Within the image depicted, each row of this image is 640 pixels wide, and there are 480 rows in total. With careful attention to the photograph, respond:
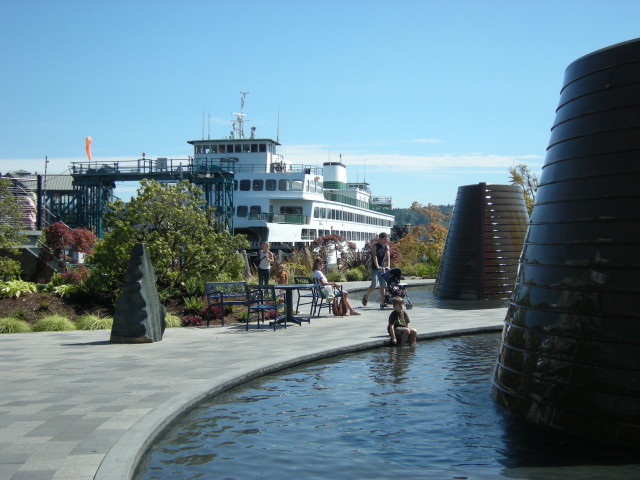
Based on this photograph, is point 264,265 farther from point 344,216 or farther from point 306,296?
point 344,216

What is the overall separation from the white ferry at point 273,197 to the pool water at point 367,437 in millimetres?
29767

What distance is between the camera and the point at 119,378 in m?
8.22

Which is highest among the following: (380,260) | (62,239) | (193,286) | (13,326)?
(62,239)

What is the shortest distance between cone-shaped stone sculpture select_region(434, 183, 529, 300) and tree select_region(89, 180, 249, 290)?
642 cm

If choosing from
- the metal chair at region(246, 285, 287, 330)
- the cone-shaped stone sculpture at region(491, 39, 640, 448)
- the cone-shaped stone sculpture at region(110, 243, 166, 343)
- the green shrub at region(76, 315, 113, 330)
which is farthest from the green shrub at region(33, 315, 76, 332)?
the cone-shaped stone sculpture at region(491, 39, 640, 448)

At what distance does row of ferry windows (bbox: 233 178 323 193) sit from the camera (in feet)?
138

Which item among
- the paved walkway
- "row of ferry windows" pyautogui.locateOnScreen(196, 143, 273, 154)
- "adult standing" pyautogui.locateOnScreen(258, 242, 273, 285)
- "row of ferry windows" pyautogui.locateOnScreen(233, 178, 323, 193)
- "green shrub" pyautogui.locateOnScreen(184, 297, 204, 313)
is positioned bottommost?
the paved walkway

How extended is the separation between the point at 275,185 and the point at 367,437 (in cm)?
3671

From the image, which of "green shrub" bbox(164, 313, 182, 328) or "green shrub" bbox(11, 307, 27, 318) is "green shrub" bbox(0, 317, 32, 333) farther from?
"green shrub" bbox(164, 313, 182, 328)

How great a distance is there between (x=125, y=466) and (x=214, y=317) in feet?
29.4

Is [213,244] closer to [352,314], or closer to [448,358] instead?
[352,314]

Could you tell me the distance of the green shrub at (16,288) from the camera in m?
14.7

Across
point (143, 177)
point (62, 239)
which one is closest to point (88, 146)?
point (143, 177)

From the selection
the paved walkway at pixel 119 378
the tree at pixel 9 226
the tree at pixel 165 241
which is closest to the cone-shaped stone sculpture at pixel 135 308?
the paved walkway at pixel 119 378
